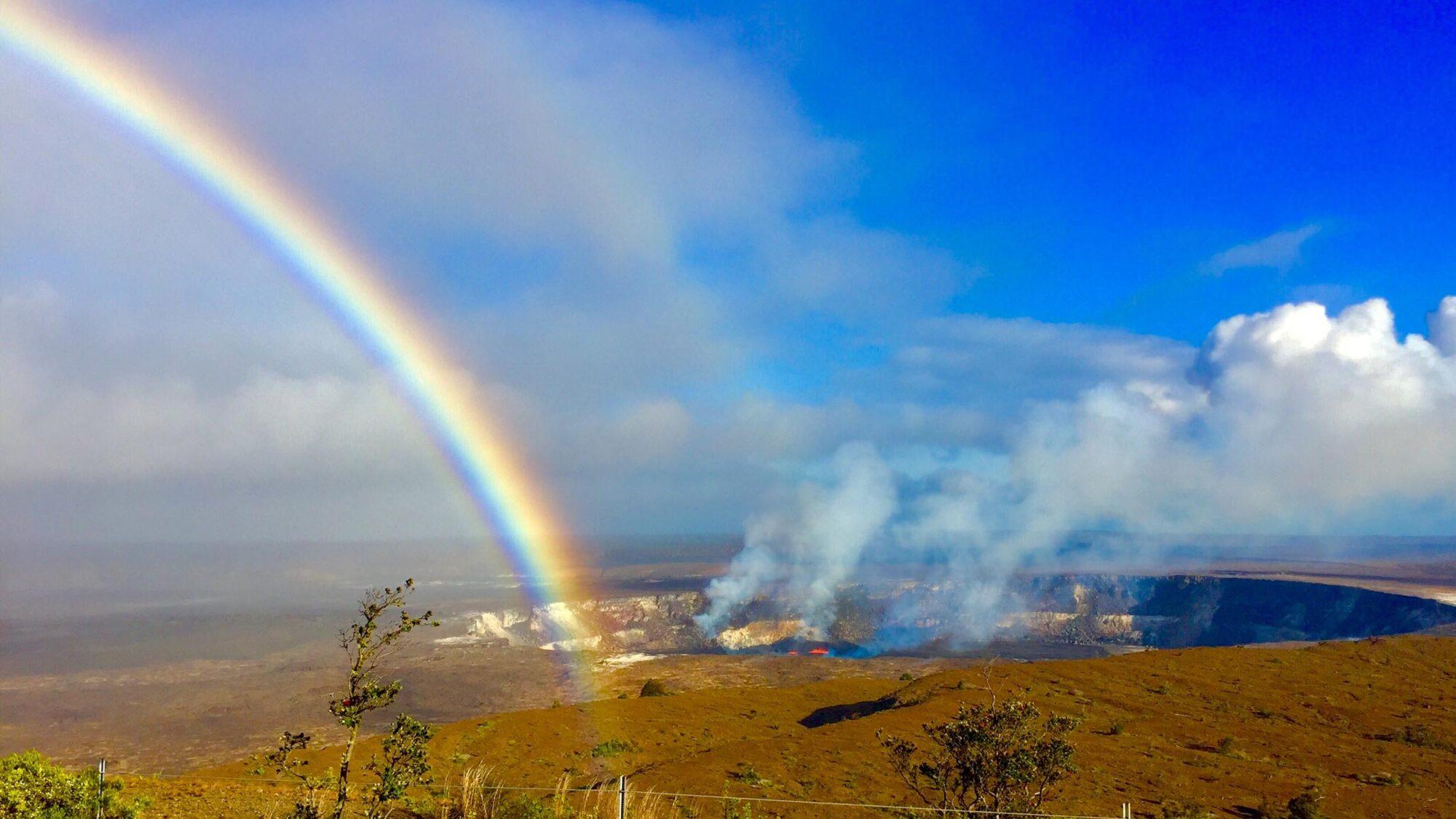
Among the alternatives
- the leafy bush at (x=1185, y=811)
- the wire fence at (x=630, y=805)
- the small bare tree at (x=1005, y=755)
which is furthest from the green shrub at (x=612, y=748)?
the leafy bush at (x=1185, y=811)

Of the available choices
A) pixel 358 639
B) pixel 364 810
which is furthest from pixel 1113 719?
pixel 358 639

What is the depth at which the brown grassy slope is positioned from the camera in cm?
1802

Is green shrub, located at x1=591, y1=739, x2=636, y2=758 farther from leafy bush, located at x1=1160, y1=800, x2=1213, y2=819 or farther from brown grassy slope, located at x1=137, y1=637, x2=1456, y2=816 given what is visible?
leafy bush, located at x1=1160, y1=800, x2=1213, y2=819

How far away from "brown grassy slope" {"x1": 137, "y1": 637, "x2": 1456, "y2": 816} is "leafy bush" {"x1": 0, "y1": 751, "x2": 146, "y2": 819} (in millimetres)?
2494

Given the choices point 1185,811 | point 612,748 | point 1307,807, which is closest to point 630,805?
point 612,748

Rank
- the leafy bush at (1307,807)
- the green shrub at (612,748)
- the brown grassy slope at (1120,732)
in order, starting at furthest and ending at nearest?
the green shrub at (612,748) → the brown grassy slope at (1120,732) → the leafy bush at (1307,807)

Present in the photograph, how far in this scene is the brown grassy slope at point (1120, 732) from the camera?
1802 cm

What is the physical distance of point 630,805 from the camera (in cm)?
1439

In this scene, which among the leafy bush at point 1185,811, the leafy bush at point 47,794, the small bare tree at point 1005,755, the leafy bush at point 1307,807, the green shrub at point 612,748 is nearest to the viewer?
the leafy bush at point 47,794

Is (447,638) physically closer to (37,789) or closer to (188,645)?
(188,645)

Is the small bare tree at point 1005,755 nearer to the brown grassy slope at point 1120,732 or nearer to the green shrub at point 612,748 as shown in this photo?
the brown grassy slope at point 1120,732

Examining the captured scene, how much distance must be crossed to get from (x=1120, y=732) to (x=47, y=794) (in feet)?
83.5

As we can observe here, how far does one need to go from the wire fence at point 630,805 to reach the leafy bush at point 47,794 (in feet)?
7.57

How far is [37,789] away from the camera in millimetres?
10906
